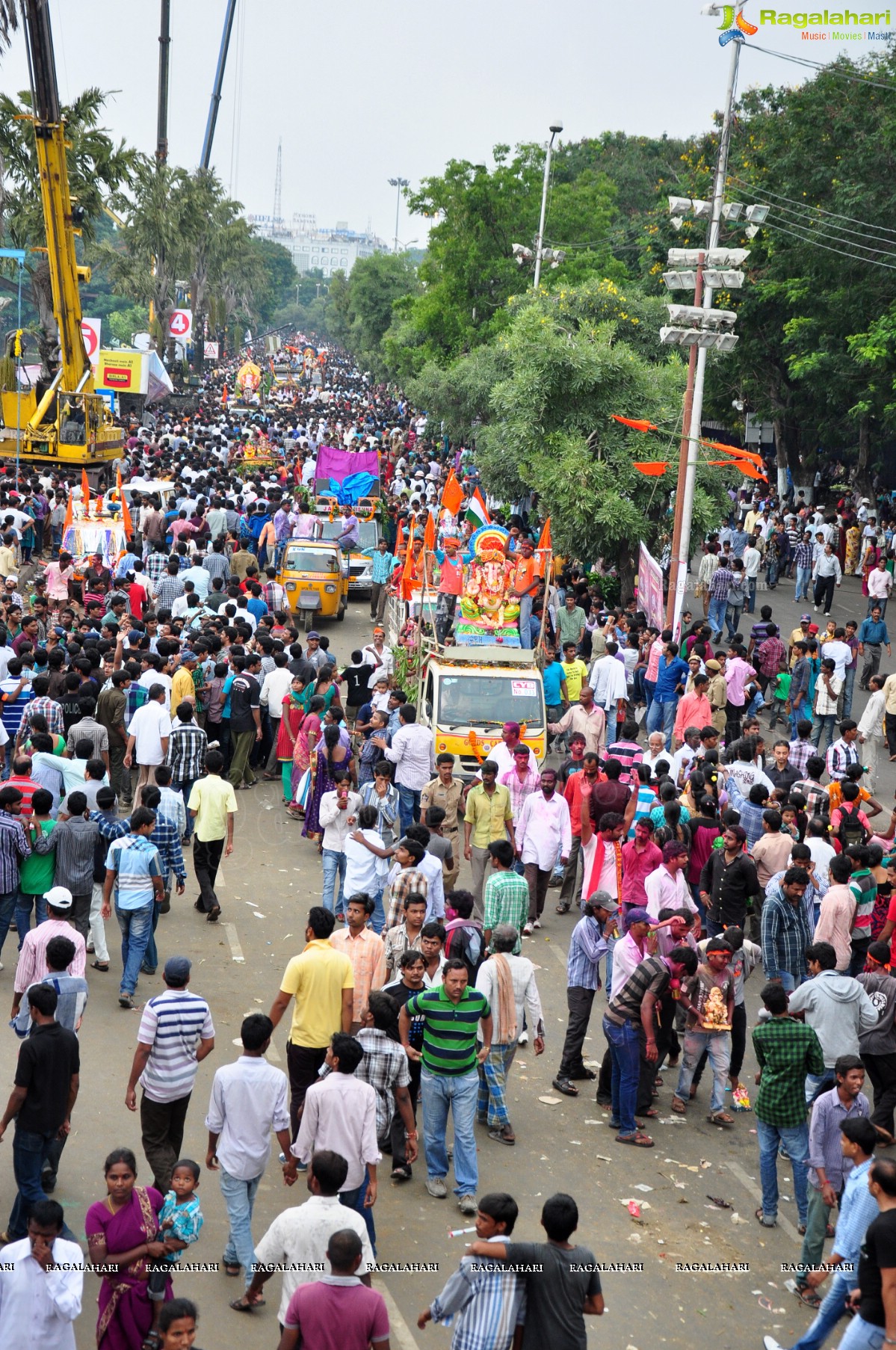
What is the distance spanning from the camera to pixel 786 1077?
783 cm

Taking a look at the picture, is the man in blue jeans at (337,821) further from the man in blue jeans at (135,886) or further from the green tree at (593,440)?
the green tree at (593,440)

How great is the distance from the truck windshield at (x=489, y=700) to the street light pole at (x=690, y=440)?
3.94m

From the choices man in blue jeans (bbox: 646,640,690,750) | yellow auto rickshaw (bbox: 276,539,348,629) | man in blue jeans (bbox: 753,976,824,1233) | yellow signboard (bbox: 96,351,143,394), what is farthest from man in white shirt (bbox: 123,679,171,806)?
yellow signboard (bbox: 96,351,143,394)

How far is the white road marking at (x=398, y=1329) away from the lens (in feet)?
22.0

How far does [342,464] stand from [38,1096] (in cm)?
2372

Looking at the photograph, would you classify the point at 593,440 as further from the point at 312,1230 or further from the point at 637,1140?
the point at 312,1230

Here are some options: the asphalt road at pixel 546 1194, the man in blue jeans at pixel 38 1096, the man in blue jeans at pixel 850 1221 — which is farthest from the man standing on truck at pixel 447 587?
the man in blue jeans at pixel 850 1221

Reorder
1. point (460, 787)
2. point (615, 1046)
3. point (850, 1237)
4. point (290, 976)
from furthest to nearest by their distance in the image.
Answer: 1. point (460, 787)
2. point (615, 1046)
3. point (290, 976)
4. point (850, 1237)

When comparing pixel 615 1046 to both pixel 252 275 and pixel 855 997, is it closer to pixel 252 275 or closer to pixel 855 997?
pixel 855 997

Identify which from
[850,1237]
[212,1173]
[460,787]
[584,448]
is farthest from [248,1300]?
[584,448]

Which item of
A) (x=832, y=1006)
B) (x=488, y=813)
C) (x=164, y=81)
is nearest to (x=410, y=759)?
(x=488, y=813)

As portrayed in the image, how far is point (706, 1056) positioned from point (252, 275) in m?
111

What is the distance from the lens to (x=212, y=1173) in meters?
→ 8.19

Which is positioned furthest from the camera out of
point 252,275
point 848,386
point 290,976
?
point 252,275
